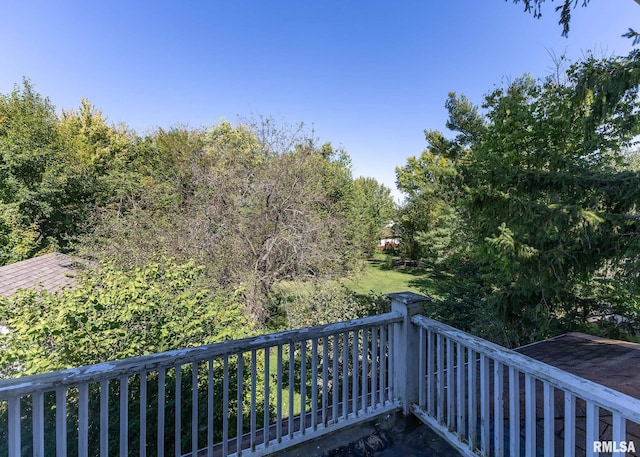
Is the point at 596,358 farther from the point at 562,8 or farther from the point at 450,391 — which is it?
the point at 562,8

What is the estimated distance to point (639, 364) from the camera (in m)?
3.15

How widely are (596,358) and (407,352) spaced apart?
270cm

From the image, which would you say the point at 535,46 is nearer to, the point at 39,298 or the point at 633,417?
the point at 633,417

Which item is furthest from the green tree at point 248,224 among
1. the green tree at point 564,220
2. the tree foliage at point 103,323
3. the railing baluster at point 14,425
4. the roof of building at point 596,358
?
the railing baluster at point 14,425

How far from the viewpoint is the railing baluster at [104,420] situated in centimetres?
149

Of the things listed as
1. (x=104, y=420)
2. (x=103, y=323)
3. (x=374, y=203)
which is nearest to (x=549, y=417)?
(x=104, y=420)

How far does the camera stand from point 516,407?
5.70 ft

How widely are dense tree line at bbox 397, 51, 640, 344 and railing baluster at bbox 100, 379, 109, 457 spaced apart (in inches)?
177

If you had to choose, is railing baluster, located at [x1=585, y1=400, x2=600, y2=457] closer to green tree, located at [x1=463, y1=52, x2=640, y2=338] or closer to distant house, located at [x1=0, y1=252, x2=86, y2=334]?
green tree, located at [x1=463, y1=52, x2=640, y2=338]

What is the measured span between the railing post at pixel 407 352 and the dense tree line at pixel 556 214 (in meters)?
2.47

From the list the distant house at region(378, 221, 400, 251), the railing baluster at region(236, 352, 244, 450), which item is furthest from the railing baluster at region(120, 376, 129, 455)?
the distant house at region(378, 221, 400, 251)

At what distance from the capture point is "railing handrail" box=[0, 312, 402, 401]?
130cm

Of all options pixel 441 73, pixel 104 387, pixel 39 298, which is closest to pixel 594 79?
pixel 104 387

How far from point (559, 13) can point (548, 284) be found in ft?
11.0
